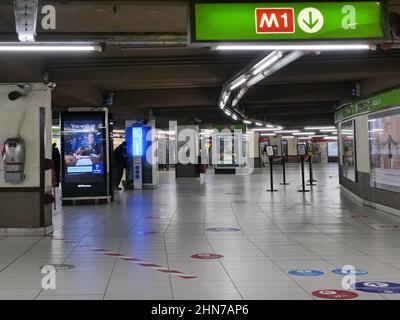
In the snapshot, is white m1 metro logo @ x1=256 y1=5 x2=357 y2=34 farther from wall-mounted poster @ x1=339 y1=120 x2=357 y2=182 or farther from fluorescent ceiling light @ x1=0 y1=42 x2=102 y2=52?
wall-mounted poster @ x1=339 y1=120 x2=357 y2=182

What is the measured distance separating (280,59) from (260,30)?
11.7 feet

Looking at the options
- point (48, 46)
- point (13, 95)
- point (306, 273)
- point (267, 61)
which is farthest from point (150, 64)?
point (306, 273)

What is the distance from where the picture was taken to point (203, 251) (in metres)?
7.29

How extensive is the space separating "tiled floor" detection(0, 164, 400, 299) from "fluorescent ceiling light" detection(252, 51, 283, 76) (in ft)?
9.40

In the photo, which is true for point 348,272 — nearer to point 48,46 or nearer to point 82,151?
point 48,46

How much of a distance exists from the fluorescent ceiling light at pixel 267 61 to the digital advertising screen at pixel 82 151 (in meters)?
5.51

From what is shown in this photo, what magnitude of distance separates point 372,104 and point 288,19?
7.25 meters

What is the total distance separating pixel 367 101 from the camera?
12.3 meters

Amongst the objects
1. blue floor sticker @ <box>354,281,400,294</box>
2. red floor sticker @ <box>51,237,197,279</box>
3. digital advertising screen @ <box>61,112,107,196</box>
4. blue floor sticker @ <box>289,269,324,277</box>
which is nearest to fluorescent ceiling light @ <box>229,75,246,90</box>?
digital advertising screen @ <box>61,112,107,196</box>

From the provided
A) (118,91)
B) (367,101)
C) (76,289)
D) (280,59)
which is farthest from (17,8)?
(118,91)

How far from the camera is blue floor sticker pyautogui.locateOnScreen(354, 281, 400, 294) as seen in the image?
5012 mm

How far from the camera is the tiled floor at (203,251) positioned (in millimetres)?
5223
